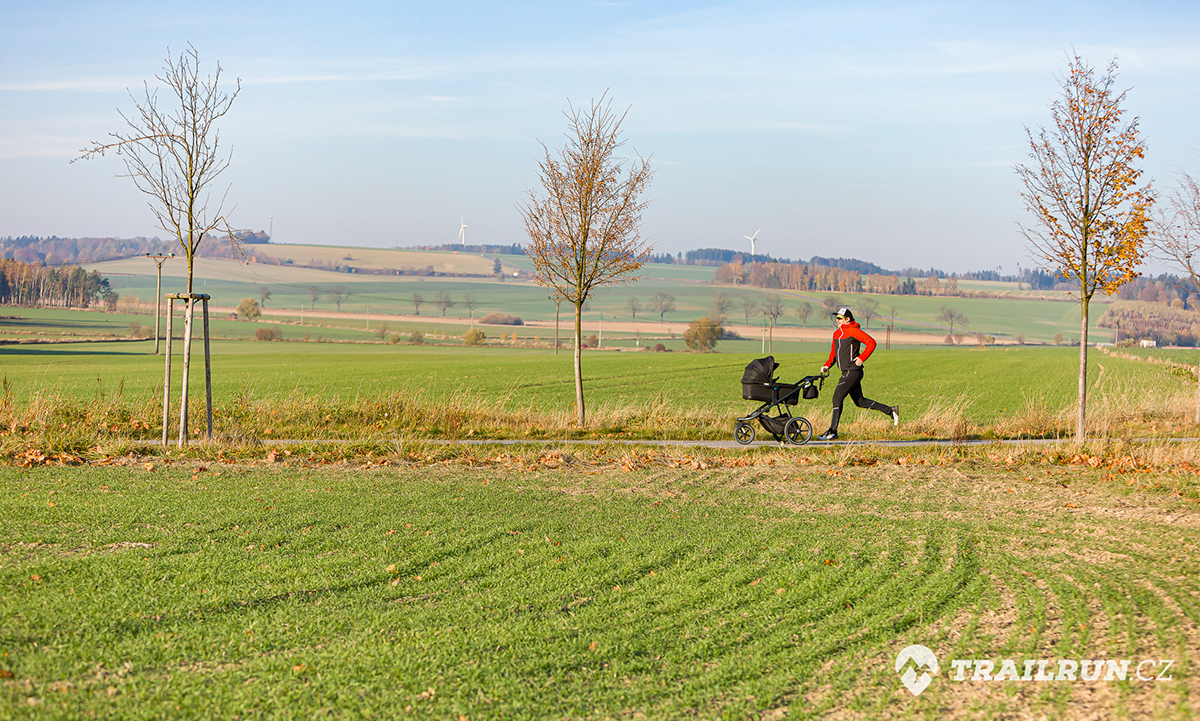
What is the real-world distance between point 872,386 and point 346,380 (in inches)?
972

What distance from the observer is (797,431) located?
54.6 feet

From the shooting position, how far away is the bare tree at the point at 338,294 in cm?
17775

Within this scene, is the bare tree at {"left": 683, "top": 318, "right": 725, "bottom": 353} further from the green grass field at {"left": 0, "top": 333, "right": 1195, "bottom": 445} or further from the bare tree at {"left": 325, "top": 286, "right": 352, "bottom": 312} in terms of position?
the bare tree at {"left": 325, "top": 286, "right": 352, "bottom": 312}

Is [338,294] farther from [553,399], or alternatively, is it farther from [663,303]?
[553,399]

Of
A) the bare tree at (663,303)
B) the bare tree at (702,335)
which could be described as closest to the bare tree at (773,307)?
the bare tree at (663,303)

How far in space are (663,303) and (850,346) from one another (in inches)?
6676

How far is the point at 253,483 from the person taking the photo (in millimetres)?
11359

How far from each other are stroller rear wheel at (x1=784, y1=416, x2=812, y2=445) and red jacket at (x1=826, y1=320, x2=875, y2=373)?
1707 millimetres

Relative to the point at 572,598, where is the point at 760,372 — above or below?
above

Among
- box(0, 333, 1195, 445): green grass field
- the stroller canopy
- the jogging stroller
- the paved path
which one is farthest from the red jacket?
box(0, 333, 1195, 445): green grass field

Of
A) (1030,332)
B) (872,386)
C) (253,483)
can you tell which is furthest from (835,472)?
(1030,332)

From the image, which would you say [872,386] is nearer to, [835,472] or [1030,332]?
[835,472]

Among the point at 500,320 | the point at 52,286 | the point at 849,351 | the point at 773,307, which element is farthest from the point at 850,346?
the point at 52,286

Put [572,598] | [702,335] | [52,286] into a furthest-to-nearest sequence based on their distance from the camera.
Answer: [52,286] < [702,335] < [572,598]
